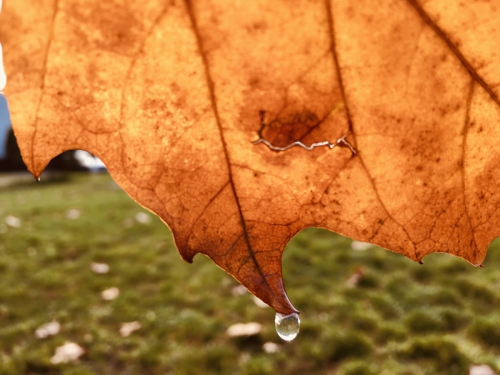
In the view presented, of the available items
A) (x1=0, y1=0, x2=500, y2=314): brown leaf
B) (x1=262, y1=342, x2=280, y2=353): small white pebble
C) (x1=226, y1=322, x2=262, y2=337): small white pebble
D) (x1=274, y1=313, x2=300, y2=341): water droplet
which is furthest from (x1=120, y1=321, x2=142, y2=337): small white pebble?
(x1=0, y1=0, x2=500, y2=314): brown leaf

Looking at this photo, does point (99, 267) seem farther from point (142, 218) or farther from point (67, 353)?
point (142, 218)

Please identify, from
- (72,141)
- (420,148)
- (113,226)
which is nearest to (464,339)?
(420,148)

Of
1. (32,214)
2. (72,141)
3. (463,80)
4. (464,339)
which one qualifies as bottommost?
(32,214)

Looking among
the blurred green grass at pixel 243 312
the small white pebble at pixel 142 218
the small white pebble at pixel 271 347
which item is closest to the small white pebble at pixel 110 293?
the blurred green grass at pixel 243 312

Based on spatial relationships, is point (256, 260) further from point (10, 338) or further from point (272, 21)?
point (10, 338)

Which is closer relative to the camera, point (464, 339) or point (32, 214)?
point (464, 339)

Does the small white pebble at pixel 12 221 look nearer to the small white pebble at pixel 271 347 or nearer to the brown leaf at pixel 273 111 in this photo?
the small white pebble at pixel 271 347

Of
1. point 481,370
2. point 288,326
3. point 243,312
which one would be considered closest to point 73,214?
point 243,312
